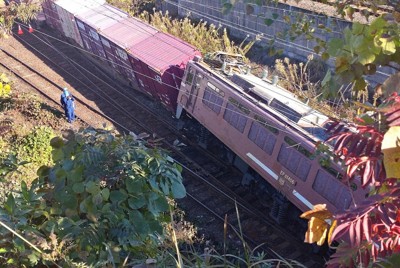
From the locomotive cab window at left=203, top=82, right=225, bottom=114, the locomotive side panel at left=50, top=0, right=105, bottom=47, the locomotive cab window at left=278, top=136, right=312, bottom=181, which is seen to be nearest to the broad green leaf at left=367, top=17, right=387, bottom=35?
the locomotive cab window at left=278, top=136, right=312, bottom=181

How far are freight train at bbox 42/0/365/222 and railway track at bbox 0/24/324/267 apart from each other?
0.47 m

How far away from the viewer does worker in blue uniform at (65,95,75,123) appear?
1382cm

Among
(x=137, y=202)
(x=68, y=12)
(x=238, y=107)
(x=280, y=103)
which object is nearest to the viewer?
(x=137, y=202)

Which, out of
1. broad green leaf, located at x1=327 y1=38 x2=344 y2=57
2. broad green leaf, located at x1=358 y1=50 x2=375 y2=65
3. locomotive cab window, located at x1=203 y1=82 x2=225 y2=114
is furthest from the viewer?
locomotive cab window, located at x1=203 y1=82 x2=225 y2=114

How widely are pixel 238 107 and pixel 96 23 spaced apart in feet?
26.0

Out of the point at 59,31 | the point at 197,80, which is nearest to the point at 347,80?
the point at 197,80

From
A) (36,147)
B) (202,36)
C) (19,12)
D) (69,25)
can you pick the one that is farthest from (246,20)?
(19,12)

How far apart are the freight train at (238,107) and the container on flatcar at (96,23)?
0.04 meters

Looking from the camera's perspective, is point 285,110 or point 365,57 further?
point 285,110

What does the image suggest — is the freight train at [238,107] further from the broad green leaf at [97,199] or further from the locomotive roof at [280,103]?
the broad green leaf at [97,199]

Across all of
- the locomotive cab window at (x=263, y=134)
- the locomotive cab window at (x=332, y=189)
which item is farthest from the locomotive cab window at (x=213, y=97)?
the locomotive cab window at (x=332, y=189)

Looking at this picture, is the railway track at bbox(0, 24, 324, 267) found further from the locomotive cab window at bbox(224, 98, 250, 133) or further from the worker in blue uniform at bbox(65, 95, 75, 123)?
the locomotive cab window at bbox(224, 98, 250, 133)

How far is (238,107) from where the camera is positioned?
36.6 feet

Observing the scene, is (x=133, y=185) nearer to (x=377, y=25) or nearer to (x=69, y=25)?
(x=377, y=25)
